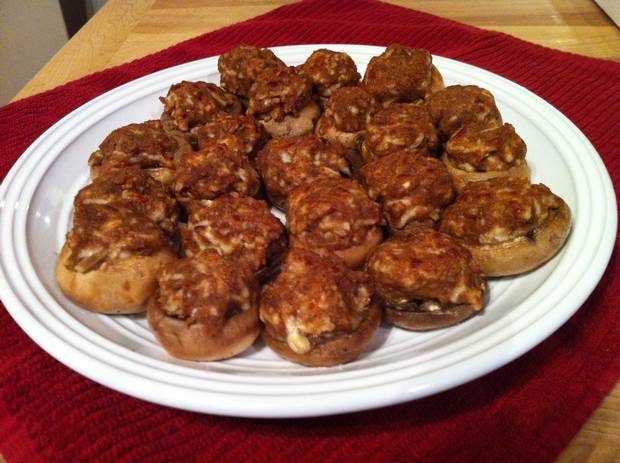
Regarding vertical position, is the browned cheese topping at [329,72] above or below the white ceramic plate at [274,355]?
above

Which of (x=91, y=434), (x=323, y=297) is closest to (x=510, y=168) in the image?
(x=323, y=297)

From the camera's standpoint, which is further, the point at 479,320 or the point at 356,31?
the point at 356,31

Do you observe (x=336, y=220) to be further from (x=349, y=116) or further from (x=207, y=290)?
(x=349, y=116)

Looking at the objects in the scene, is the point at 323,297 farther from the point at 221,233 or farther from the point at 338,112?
the point at 338,112

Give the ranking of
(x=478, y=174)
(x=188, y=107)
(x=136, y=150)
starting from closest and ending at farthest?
(x=478, y=174) → (x=136, y=150) → (x=188, y=107)

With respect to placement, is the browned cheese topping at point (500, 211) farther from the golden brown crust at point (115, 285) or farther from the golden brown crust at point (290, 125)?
the golden brown crust at point (115, 285)

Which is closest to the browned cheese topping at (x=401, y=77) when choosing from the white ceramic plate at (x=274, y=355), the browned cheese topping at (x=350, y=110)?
the browned cheese topping at (x=350, y=110)

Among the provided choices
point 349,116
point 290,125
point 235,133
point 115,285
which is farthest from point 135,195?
point 349,116
